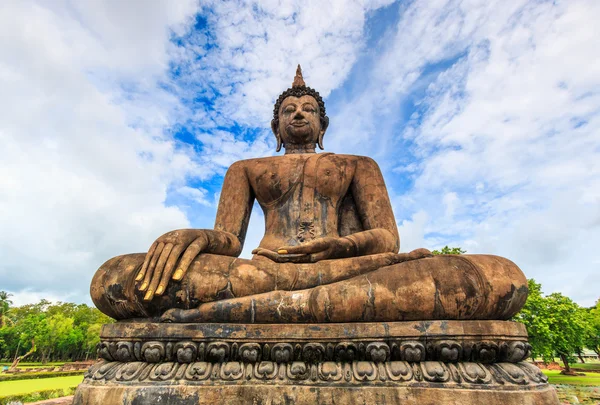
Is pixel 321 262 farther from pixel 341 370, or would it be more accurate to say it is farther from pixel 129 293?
pixel 129 293

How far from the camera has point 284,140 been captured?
20.1 ft

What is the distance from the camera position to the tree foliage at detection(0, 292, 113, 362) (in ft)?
141

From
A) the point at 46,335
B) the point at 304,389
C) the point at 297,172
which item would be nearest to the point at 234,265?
the point at 304,389

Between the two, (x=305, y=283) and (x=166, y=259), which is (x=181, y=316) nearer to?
(x=166, y=259)

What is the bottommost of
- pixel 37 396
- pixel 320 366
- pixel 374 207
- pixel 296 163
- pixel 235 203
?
pixel 37 396

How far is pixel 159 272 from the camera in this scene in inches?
125

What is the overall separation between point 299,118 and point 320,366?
407 cm

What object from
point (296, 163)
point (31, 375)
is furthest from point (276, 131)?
point (31, 375)

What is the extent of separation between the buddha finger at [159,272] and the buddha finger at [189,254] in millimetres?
134

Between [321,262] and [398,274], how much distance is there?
792mm

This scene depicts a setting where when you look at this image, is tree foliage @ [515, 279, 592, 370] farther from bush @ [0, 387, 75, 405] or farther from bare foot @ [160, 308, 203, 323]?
bush @ [0, 387, 75, 405]

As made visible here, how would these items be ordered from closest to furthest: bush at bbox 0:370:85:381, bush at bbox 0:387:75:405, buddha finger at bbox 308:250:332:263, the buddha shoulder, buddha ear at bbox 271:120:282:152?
buddha finger at bbox 308:250:332:263, the buddha shoulder, buddha ear at bbox 271:120:282:152, bush at bbox 0:387:75:405, bush at bbox 0:370:85:381

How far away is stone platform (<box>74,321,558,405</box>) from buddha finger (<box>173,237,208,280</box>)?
1.48 feet

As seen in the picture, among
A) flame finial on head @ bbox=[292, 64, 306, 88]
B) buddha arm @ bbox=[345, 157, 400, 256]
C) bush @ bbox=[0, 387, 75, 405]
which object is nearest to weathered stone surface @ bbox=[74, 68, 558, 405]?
buddha arm @ bbox=[345, 157, 400, 256]
